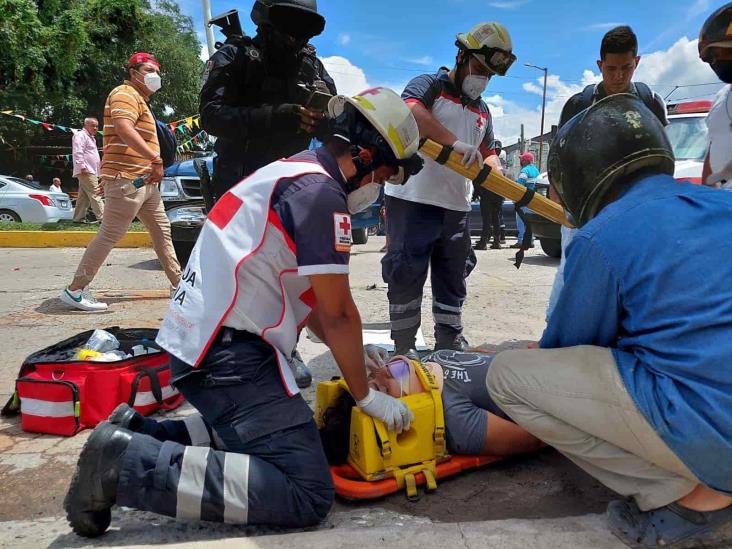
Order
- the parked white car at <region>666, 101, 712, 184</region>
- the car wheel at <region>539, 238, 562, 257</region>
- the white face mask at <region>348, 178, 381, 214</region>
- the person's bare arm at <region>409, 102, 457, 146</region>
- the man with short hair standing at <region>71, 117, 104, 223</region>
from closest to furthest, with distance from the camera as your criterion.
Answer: the white face mask at <region>348, 178, 381, 214</region> < the person's bare arm at <region>409, 102, 457, 146</region> < the parked white car at <region>666, 101, 712, 184</region> < the car wheel at <region>539, 238, 562, 257</region> < the man with short hair standing at <region>71, 117, 104, 223</region>

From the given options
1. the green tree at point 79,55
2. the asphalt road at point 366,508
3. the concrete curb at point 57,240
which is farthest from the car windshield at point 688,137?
the green tree at point 79,55

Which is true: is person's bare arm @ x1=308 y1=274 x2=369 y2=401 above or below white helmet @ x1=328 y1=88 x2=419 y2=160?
below

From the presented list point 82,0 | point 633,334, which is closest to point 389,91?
point 633,334

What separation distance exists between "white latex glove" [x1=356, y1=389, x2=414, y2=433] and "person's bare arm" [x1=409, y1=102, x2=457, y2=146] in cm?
167

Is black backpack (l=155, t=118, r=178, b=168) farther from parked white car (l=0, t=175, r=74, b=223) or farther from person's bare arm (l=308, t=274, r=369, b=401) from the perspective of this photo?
parked white car (l=0, t=175, r=74, b=223)

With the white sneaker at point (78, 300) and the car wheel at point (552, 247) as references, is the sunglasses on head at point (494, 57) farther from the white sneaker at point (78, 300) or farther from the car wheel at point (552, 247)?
the car wheel at point (552, 247)

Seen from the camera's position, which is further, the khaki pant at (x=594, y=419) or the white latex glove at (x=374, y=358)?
the white latex glove at (x=374, y=358)

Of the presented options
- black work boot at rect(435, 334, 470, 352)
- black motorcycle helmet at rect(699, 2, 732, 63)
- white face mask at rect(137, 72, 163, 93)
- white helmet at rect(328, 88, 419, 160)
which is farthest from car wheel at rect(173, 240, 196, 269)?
black motorcycle helmet at rect(699, 2, 732, 63)

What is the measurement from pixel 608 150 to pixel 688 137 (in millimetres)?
5433

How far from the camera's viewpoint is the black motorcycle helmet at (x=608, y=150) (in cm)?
156

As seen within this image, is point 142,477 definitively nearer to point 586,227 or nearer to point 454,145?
point 586,227

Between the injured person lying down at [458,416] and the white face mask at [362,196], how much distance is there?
0.66m

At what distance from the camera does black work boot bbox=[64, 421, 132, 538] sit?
5.30 ft

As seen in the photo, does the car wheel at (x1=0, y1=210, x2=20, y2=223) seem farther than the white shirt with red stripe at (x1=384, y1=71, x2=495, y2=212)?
Yes
